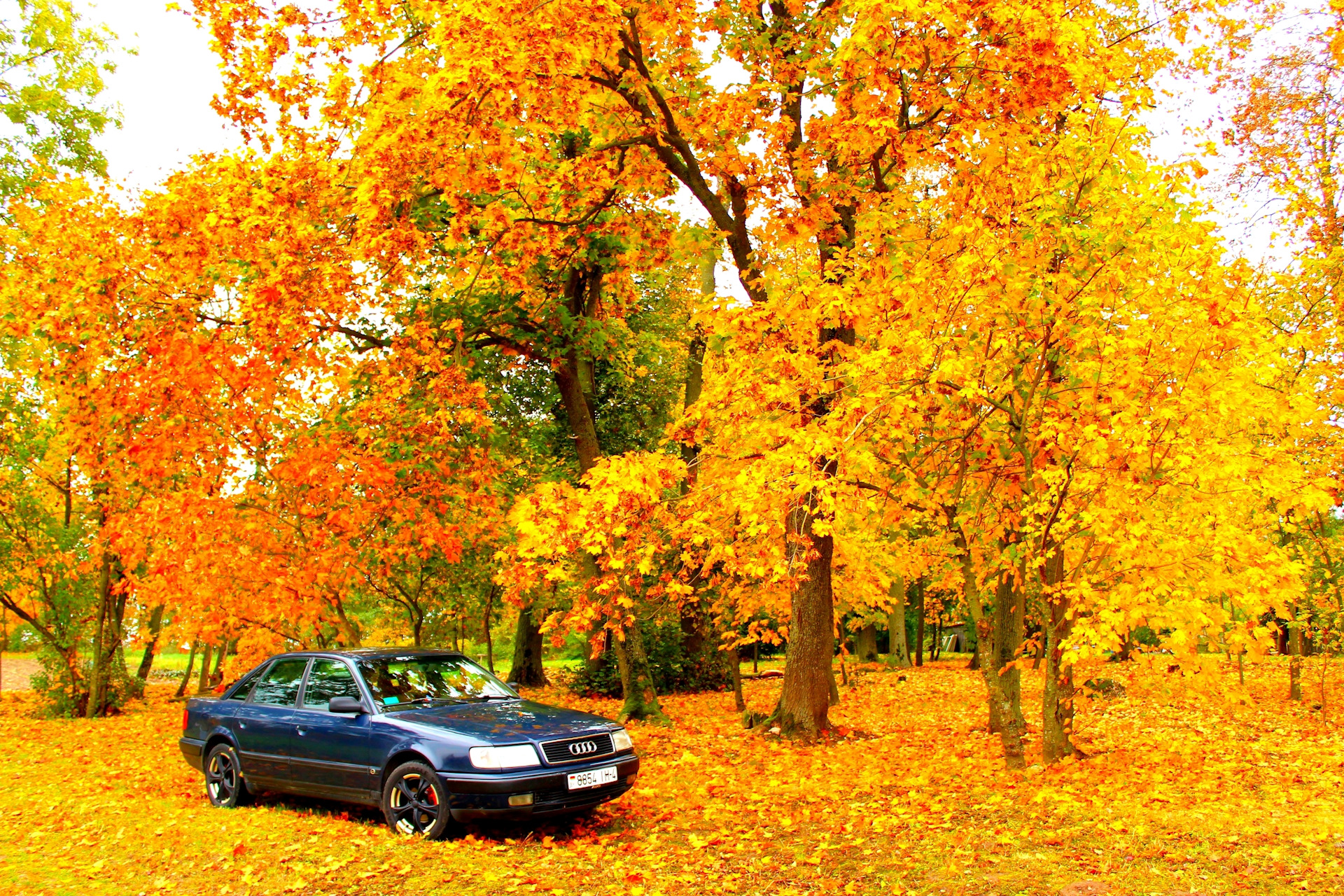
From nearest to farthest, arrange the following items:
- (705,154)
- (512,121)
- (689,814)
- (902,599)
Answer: (689,814)
(512,121)
(705,154)
(902,599)

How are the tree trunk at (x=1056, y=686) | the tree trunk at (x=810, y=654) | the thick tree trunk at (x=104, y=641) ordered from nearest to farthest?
the tree trunk at (x=1056, y=686)
the tree trunk at (x=810, y=654)
the thick tree trunk at (x=104, y=641)

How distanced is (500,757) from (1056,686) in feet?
17.9

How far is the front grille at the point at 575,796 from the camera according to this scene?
632cm

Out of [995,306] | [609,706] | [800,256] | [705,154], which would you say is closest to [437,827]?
[995,306]

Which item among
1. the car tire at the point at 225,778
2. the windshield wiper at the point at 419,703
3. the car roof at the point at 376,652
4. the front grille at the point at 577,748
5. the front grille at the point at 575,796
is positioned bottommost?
the car tire at the point at 225,778

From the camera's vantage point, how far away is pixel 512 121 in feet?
32.9

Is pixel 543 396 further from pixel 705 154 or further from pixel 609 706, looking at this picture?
pixel 705 154

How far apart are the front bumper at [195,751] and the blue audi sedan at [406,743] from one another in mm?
15

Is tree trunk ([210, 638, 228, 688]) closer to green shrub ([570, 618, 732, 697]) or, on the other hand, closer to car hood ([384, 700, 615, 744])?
green shrub ([570, 618, 732, 697])

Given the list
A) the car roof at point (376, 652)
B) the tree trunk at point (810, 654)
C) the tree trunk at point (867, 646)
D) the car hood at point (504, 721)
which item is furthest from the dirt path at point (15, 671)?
the car hood at point (504, 721)

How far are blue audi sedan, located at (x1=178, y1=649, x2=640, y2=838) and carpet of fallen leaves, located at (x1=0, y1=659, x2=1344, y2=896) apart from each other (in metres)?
0.29

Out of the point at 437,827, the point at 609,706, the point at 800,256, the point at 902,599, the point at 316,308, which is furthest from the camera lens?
the point at 902,599

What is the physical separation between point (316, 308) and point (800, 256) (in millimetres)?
7215

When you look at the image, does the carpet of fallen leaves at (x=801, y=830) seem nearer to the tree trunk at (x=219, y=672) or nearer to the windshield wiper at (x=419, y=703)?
the windshield wiper at (x=419, y=703)
